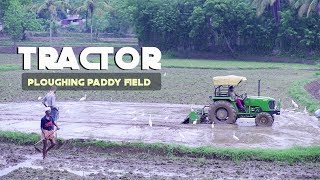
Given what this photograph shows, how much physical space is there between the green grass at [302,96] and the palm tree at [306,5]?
12.4 m

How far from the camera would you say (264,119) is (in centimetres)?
1880

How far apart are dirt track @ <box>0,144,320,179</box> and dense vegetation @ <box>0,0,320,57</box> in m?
35.6

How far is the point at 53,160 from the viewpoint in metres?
14.1

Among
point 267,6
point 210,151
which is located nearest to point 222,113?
point 210,151

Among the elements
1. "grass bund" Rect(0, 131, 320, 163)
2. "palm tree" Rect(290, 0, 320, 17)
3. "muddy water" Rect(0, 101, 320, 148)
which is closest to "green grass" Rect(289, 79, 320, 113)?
"muddy water" Rect(0, 101, 320, 148)

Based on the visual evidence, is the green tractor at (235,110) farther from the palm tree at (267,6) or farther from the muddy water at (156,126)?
the palm tree at (267,6)

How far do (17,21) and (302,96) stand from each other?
3949 cm

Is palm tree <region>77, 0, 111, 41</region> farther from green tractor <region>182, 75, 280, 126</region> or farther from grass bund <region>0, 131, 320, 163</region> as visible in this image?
grass bund <region>0, 131, 320, 163</region>

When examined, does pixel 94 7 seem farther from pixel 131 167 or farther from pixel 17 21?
pixel 131 167

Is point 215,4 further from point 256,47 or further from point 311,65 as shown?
point 311,65

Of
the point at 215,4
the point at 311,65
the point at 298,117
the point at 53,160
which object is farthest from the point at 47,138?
the point at 215,4

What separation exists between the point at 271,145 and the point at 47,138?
5758mm

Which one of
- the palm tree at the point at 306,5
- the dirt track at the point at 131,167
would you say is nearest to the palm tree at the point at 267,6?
the palm tree at the point at 306,5

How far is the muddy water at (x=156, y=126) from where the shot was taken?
54.5 feet
